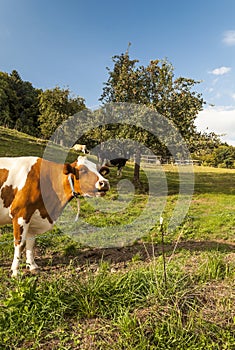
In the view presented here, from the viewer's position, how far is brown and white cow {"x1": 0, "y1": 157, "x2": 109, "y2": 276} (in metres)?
5.07

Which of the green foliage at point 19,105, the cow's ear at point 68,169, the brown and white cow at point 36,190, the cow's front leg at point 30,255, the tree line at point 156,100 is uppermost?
the green foliage at point 19,105

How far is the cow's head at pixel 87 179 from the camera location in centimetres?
511

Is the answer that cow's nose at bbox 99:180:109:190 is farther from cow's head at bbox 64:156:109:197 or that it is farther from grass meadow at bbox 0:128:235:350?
grass meadow at bbox 0:128:235:350

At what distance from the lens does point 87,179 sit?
5.18m

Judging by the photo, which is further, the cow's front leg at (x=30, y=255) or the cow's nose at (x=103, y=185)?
the cow's front leg at (x=30, y=255)

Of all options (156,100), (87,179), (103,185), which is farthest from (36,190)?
(156,100)

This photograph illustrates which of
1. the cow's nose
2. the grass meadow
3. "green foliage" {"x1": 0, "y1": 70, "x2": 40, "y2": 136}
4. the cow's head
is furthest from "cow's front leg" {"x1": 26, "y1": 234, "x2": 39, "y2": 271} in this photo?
"green foliage" {"x1": 0, "y1": 70, "x2": 40, "y2": 136}

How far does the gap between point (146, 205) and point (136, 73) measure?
8.59 meters

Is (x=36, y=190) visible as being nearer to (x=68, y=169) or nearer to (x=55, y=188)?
(x=55, y=188)

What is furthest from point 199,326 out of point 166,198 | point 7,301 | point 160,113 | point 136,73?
point 136,73

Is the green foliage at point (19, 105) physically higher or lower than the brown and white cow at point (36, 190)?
higher

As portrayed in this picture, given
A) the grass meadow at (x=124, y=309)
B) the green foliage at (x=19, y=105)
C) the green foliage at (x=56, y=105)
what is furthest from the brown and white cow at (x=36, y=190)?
the green foliage at (x=19, y=105)

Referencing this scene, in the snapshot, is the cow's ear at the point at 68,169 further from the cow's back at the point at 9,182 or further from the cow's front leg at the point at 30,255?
the cow's front leg at the point at 30,255

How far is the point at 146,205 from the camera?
528 inches
